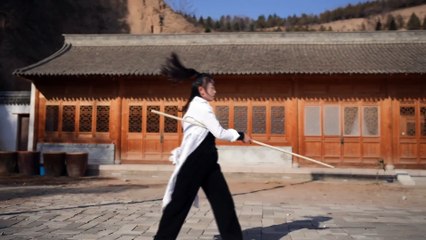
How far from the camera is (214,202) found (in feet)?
11.2

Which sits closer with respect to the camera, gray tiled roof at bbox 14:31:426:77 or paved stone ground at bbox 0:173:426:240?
paved stone ground at bbox 0:173:426:240

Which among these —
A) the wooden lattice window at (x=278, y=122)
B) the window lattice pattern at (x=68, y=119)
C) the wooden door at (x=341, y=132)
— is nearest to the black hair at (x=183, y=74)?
the wooden lattice window at (x=278, y=122)

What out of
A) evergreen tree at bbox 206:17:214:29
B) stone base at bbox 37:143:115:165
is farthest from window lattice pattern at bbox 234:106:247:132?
evergreen tree at bbox 206:17:214:29

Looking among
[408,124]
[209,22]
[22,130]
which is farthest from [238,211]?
[209,22]

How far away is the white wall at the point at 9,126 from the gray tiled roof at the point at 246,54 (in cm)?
310

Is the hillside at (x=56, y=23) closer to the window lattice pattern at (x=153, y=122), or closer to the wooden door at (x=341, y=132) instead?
the window lattice pattern at (x=153, y=122)

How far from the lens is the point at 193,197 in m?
3.43

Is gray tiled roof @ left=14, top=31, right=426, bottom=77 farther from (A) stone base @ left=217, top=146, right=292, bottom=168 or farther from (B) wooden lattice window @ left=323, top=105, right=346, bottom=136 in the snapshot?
(A) stone base @ left=217, top=146, right=292, bottom=168

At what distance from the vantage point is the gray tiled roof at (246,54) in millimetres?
12523

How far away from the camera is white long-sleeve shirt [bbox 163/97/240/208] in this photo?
3365mm

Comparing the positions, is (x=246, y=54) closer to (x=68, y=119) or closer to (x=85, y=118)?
(x=85, y=118)

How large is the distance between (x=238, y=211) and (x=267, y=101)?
7.29 meters

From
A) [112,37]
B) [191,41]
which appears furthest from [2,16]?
[191,41]

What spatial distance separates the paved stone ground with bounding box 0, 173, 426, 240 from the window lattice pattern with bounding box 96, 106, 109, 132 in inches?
118
